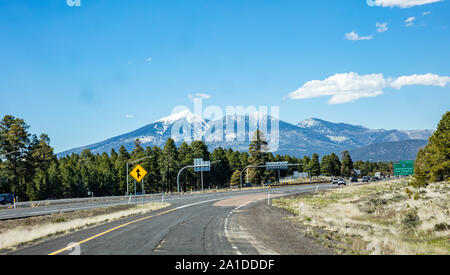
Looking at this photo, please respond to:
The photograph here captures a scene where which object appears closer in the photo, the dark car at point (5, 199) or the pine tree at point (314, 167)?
the dark car at point (5, 199)

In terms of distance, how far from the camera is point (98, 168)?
107 metres

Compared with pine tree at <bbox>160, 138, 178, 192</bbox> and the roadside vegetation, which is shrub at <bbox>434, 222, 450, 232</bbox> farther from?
pine tree at <bbox>160, 138, 178, 192</bbox>

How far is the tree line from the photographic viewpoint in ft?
241

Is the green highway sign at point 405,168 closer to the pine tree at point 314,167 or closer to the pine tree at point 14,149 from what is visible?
the pine tree at point 14,149

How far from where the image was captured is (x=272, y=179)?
124812 millimetres

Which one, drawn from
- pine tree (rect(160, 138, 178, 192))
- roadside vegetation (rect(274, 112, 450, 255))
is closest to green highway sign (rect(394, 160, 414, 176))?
roadside vegetation (rect(274, 112, 450, 255))

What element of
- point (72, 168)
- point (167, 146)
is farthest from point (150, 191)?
point (72, 168)

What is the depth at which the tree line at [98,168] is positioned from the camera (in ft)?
241

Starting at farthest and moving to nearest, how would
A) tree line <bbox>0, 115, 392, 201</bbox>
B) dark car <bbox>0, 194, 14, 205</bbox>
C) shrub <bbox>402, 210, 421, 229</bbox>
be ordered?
1. tree line <bbox>0, 115, 392, 201</bbox>
2. dark car <bbox>0, 194, 14, 205</bbox>
3. shrub <bbox>402, 210, 421, 229</bbox>

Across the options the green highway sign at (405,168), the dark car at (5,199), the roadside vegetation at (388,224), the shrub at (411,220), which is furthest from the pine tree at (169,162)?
the shrub at (411,220)

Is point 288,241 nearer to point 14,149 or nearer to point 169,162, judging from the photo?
point 14,149

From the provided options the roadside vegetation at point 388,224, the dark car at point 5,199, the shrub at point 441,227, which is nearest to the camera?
the roadside vegetation at point 388,224

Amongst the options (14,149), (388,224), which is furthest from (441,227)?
(14,149)
